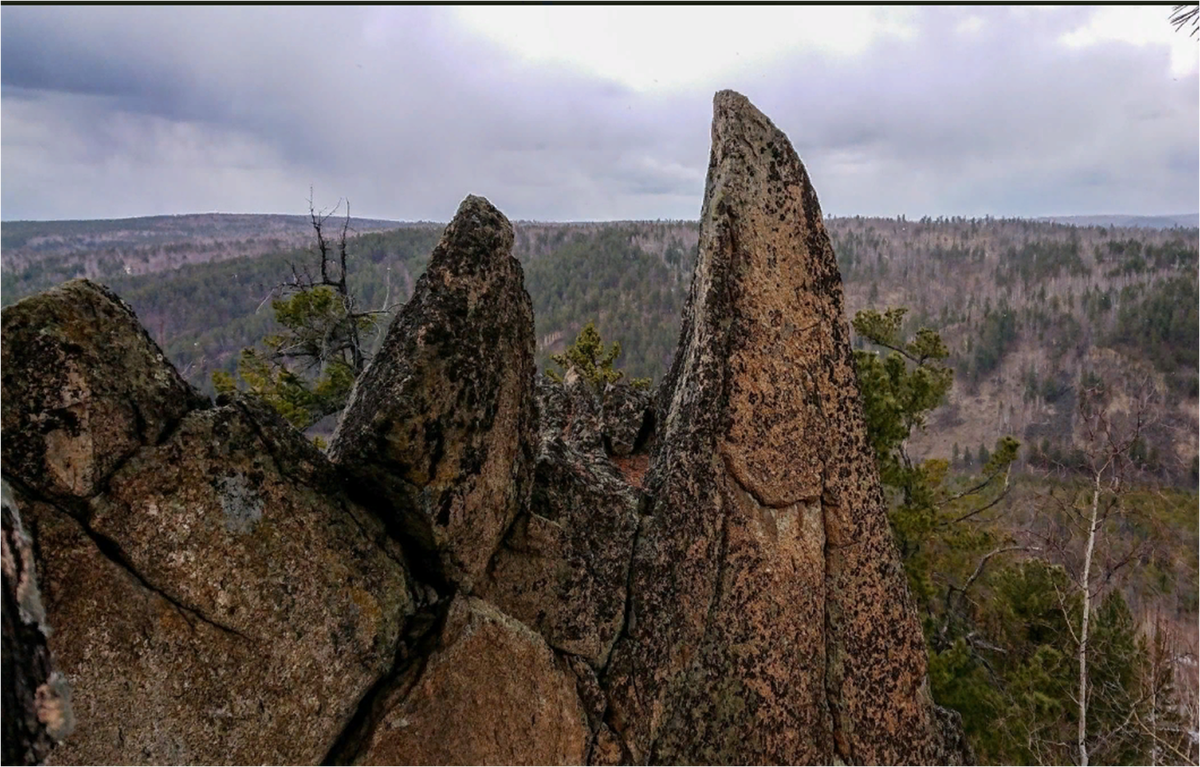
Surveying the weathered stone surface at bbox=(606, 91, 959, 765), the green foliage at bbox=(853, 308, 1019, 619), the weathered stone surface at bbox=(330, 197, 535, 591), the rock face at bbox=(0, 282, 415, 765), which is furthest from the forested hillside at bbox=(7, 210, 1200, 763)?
the weathered stone surface at bbox=(606, 91, 959, 765)

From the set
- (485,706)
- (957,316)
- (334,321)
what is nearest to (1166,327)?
(957,316)

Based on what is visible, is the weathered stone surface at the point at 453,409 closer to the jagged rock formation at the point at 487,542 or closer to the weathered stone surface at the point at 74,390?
the jagged rock formation at the point at 487,542

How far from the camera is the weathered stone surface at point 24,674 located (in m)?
2.58

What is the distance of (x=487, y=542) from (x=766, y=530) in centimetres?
330

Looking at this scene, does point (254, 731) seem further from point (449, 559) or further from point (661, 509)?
point (661, 509)

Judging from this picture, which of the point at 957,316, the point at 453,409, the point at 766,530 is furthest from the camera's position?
the point at 957,316

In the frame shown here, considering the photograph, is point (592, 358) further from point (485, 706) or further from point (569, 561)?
point (485, 706)

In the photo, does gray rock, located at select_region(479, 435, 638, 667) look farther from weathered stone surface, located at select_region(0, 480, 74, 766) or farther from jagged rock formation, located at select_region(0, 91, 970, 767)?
weathered stone surface, located at select_region(0, 480, 74, 766)

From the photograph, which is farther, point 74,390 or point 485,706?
point 485,706

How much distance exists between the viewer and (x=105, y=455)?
14.8ft

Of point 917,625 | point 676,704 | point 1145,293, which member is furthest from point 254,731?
point 1145,293

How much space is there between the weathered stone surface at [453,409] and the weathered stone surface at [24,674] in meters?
2.87

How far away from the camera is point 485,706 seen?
232 inches

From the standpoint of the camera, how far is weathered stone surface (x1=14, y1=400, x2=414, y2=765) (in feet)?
14.4
